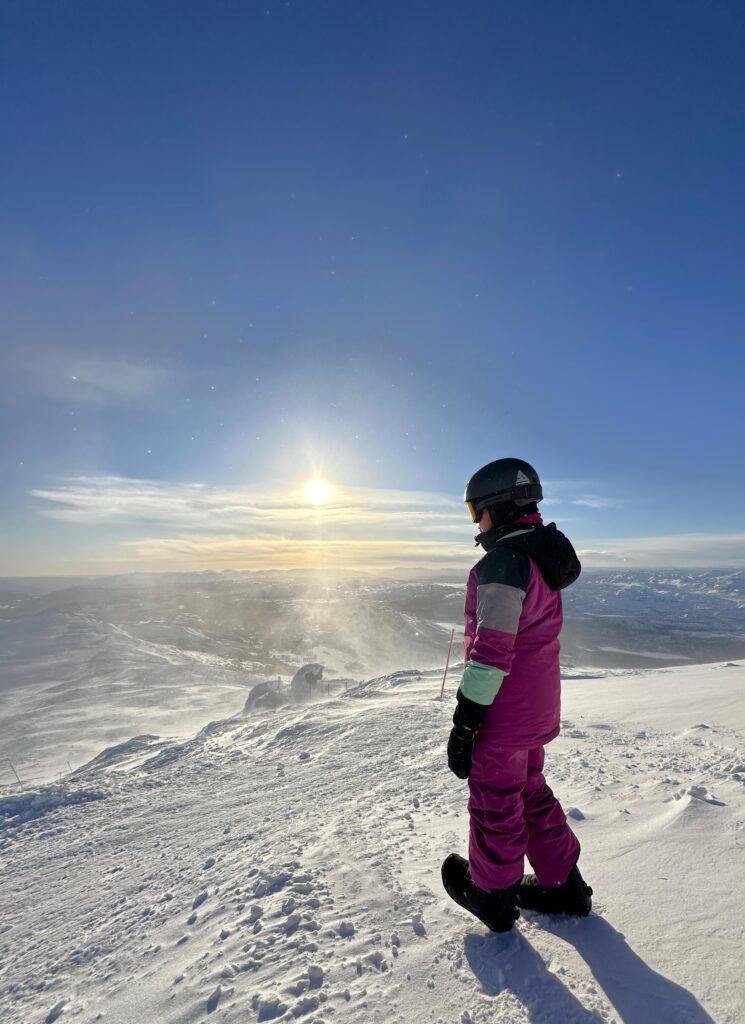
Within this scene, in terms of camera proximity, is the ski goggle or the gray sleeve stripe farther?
the ski goggle

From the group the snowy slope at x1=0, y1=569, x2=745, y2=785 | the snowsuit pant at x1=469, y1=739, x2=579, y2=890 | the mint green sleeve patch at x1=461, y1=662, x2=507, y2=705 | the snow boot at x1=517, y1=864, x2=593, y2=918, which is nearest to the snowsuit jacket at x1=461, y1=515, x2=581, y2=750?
the mint green sleeve patch at x1=461, y1=662, x2=507, y2=705

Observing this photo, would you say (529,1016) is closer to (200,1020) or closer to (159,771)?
(200,1020)

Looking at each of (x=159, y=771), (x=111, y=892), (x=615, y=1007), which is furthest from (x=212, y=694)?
(x=615, y=1007)

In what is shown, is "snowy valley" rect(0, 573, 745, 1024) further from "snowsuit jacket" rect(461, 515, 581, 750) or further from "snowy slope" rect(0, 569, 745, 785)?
"snowy slope" rect(0, 569, 745, 785)

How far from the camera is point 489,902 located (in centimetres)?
268

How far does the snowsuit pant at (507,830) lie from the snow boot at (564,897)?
0.13ft

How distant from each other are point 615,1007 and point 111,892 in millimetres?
5138

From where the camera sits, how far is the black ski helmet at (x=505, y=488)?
310 centimetres

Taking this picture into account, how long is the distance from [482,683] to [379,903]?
183 cm

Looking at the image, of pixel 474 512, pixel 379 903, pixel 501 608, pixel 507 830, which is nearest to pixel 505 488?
pixel 474 512

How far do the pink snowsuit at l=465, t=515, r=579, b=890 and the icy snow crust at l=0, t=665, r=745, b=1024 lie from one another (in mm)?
378

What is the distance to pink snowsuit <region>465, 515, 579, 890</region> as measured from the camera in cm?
265

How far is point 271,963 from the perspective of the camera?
109 inches

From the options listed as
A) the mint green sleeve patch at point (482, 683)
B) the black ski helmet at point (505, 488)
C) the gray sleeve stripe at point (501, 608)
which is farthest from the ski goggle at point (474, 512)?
the mint green sleeve patch at point (482, 683)
